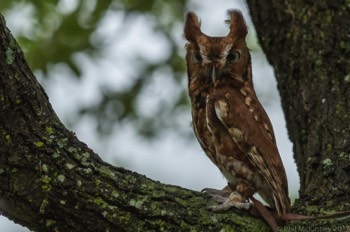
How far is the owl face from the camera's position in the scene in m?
4.04

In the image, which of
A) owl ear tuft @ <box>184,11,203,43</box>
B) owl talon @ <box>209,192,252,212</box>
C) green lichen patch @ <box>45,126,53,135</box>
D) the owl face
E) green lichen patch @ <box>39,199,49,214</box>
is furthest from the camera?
owl ear tuft @ <box>184,11,203,43</box>

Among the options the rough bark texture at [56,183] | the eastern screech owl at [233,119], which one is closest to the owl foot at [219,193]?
the eastern screech owl at [233,119]

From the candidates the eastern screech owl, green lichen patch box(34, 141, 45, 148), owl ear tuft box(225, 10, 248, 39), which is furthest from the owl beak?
green lichen patch box(34, 141, 45, 148)

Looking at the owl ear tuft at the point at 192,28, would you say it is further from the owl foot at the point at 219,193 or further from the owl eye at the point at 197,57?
the owl foot at the point at 219,193

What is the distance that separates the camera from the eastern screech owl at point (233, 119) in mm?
3641

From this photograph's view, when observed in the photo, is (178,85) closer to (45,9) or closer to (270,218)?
(45,9)

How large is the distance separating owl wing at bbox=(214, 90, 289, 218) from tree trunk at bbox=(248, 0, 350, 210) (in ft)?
0.67

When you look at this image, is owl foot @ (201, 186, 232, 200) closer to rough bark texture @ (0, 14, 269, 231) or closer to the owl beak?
rough bark texture @ (0, 14, 269, 231)

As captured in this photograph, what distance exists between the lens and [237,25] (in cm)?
415

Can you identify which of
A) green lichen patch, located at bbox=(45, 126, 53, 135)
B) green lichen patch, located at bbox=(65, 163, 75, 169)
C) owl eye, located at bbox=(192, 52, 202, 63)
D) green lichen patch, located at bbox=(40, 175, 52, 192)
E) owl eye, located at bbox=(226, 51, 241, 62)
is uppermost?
owl eye, located at bbox=(192, 52, 202, 63)

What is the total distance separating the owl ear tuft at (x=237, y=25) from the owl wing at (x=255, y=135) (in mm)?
382

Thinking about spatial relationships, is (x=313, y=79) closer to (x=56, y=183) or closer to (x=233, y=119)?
(x=233, y=119)

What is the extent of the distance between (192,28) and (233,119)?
736 mm

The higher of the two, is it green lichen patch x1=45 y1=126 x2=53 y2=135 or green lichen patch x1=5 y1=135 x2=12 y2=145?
green lichen patch x1=45 y1=126 x2=53 y2=135
